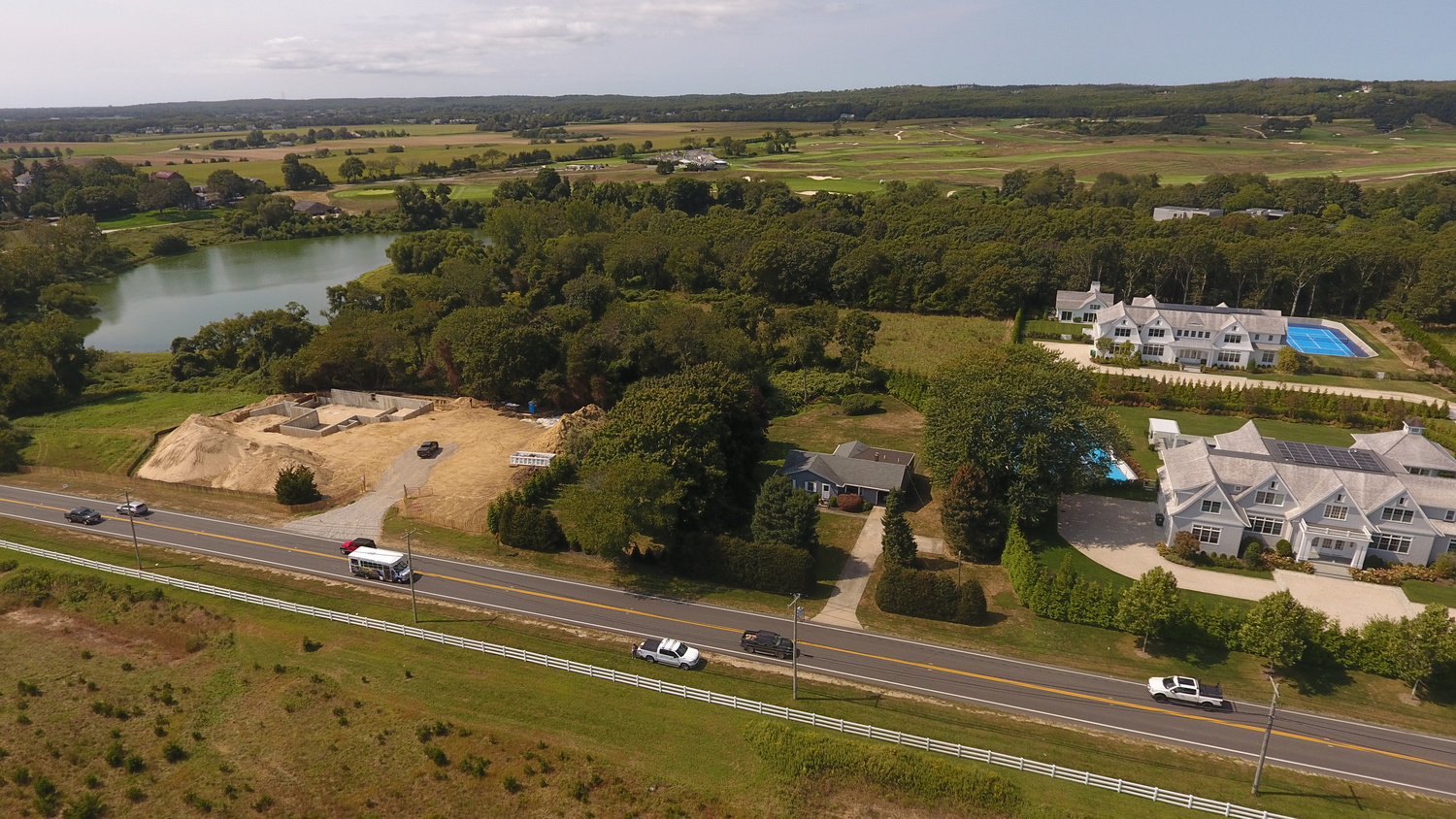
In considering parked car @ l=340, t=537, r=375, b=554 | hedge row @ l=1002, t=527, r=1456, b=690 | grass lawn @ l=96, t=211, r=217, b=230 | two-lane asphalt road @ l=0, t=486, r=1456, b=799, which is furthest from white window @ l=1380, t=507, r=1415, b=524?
grass lawn @ l=96, t=211, r=217, b=230

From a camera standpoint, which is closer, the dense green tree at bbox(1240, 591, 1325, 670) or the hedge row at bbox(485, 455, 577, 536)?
the dense green tree at bbox(1240, 591, 1325, 670)

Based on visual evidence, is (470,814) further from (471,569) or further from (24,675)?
(24,675)

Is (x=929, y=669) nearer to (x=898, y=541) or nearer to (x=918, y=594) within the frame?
(x=918, y=594)

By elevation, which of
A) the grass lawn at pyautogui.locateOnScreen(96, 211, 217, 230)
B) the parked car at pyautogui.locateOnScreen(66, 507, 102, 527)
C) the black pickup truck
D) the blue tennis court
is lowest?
the black pickup truck

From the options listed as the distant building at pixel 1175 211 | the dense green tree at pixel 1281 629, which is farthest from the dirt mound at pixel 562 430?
the distant building at pixel 1175 211

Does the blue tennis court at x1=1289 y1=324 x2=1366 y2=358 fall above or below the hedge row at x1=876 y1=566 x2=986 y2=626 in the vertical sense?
above

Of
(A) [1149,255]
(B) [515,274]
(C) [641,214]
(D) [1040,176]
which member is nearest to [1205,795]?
(A) [1149,255]

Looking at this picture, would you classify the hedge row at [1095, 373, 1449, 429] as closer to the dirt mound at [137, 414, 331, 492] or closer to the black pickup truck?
the black pickup truck

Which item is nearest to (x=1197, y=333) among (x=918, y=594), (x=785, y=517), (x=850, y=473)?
(x=850, y=473)
